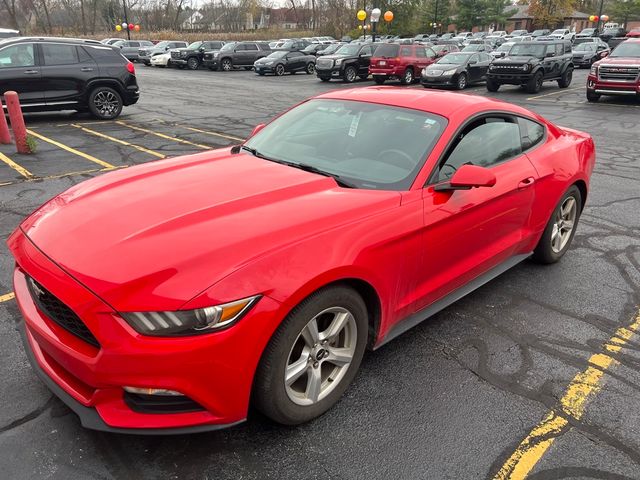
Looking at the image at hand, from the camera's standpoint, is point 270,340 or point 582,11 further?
point 582,11

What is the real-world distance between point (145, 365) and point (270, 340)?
0.54 meters

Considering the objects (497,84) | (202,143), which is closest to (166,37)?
(497,84)

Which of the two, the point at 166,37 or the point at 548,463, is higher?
the point at 166,37

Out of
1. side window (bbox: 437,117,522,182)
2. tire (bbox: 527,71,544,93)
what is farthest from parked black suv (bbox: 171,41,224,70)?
side window (bbox: 437,117,522,182)

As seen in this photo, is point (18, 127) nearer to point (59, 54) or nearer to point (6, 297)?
point (59, 54)

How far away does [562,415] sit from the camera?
2.77 meters

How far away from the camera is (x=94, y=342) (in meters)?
2.14

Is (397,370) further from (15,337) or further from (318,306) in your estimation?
(15,337)

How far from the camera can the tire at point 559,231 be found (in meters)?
4.38

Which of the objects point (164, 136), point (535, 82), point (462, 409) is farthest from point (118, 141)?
point (535, 82)

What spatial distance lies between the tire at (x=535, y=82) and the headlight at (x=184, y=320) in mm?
19157

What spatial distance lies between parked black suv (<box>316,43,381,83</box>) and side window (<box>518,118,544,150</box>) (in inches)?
778

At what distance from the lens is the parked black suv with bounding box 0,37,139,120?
415 inches

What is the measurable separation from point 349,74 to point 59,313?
22694mm
